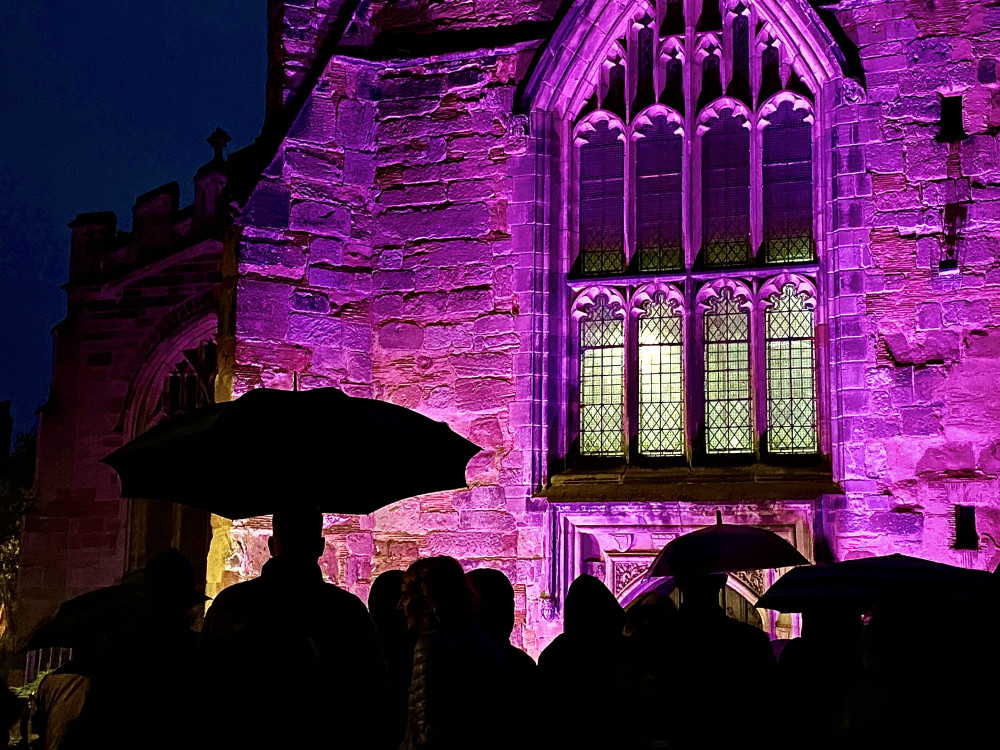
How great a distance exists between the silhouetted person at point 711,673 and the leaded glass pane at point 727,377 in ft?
18.1

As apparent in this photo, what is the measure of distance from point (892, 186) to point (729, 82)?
1705 mm

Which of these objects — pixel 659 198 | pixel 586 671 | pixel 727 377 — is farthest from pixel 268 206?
pixel 586 671

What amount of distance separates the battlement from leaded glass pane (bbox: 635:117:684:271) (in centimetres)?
901

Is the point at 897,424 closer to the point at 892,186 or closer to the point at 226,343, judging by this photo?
the point at 892,186

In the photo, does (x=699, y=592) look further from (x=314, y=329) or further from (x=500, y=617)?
(x=314, y=329)

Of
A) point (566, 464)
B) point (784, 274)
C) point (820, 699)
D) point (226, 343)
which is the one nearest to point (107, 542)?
point (226, 343)

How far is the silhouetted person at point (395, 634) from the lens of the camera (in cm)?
574

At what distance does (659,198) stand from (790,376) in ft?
6.21

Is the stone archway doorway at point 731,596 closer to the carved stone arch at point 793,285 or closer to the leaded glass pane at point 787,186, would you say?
the carved stone arch at point 793,285

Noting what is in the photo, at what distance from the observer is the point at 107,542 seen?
18.3 meters

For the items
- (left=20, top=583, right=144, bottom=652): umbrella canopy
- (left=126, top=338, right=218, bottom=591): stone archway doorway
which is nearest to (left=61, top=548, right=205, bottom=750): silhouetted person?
(left=20, top=583, right=144, bottom=652): umbrella canopy

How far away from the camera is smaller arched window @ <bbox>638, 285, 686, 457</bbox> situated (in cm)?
1070

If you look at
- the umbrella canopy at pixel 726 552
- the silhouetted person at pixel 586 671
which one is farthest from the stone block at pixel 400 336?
the silhouetted person at pixel 586 671

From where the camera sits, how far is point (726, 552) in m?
7.62
